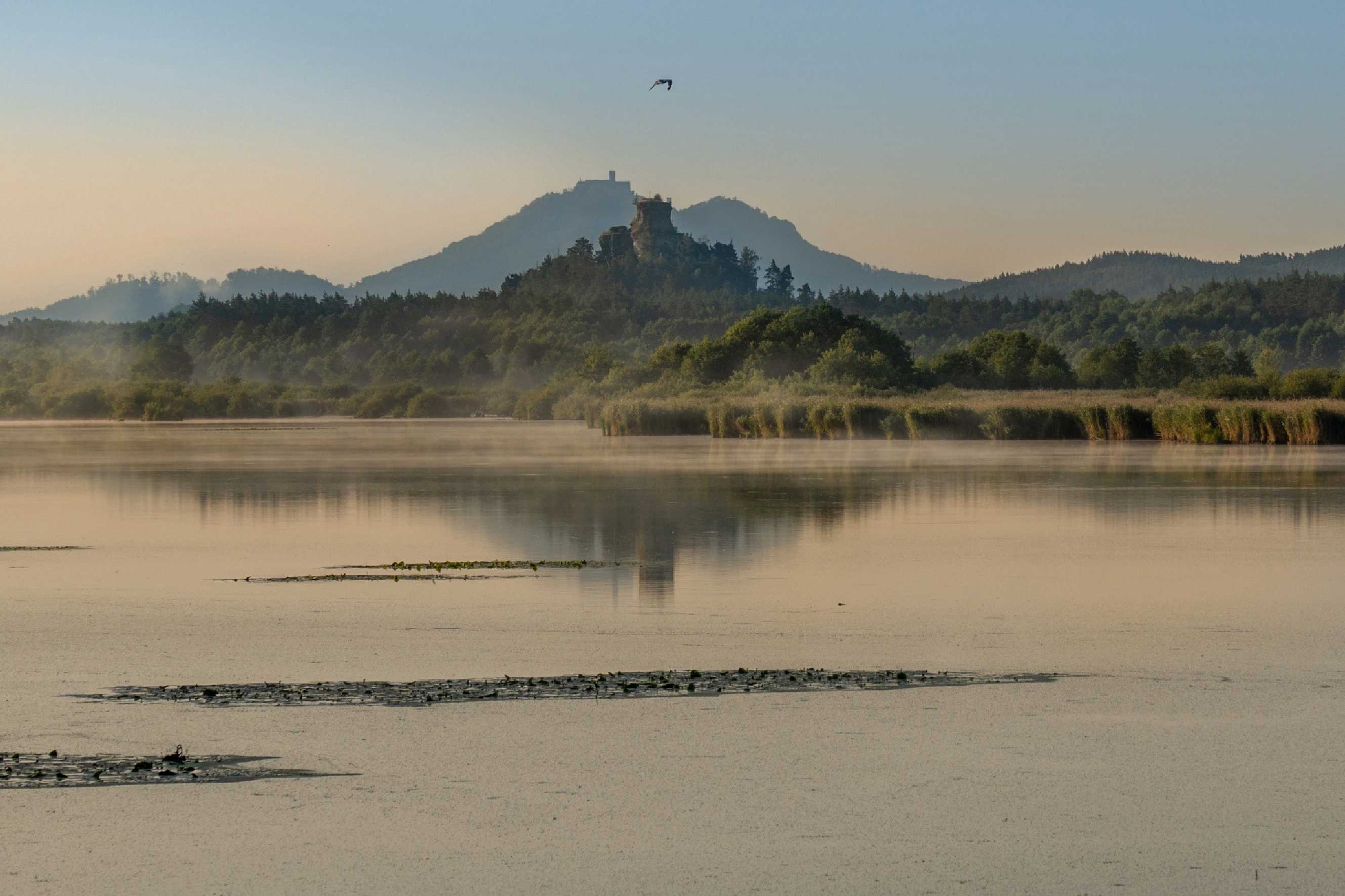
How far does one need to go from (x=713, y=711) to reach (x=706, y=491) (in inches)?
721

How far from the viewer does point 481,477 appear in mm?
31312

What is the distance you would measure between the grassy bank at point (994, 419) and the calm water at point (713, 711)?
27.4 m

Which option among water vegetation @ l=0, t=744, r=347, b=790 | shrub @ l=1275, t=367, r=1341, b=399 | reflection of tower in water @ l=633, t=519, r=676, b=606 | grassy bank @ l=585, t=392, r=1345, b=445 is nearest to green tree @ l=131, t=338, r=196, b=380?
grassy bank @ l=585, t=392, r=1345, b=445

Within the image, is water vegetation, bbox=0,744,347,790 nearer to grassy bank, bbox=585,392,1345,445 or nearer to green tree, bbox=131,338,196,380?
grassy bank, bbox=585,392,1345,445

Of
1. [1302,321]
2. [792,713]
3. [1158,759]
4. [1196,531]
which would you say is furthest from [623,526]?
[1302,321]

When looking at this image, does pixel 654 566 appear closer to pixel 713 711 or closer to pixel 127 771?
pixel 713 711

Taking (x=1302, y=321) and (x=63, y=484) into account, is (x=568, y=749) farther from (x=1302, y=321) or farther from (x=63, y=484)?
(x=1302, y=321)

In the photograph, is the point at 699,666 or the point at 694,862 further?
the point at 699,666

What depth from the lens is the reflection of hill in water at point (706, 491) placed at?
759 inches

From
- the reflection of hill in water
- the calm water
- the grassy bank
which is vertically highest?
the grassy bank

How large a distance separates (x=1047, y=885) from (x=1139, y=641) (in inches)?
212

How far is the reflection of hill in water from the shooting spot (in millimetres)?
19281

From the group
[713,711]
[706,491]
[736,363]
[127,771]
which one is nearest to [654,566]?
[713,711]

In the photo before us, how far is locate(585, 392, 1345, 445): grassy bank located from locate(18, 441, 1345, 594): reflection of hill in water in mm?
6641
